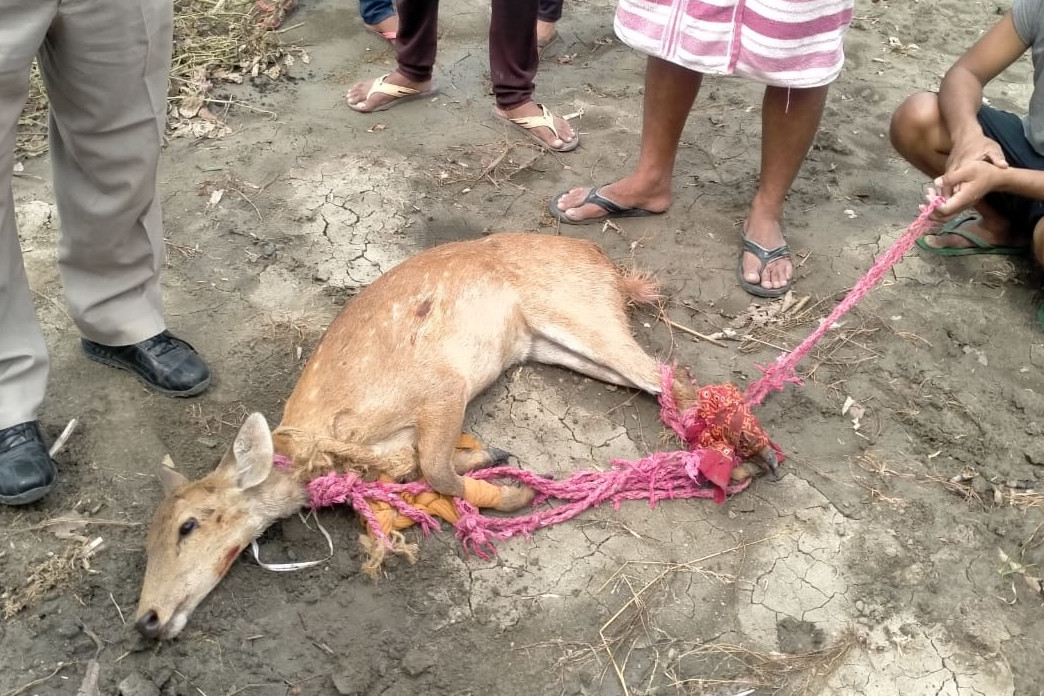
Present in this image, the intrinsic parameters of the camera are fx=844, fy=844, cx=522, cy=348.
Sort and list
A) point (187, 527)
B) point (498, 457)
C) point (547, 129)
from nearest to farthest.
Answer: point (187, 527) < point (498, 457) < point (547, 129)

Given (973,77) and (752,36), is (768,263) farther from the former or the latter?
(973,77)

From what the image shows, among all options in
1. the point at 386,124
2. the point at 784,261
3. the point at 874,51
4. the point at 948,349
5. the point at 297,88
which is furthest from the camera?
the point at 874,51

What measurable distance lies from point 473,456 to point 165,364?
144 cm

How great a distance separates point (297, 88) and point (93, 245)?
9.50 feet

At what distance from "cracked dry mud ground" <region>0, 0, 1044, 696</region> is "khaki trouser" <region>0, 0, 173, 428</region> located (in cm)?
38

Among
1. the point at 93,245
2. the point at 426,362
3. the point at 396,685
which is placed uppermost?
the point at 93,245

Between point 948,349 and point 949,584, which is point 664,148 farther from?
point 949,584

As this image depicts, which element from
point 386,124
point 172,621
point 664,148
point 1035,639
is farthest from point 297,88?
point 1035,639

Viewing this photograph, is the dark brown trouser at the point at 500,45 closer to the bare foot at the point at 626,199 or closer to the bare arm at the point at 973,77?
the bare foot at the point at 626,199

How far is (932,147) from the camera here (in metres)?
4.36

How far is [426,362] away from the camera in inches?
136

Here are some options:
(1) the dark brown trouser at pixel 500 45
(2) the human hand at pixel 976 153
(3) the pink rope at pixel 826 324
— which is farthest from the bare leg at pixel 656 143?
(3) the pink rope at pixel 826 324

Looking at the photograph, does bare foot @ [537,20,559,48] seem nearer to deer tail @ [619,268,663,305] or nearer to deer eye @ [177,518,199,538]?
deer tail @ [619,268,663,305]

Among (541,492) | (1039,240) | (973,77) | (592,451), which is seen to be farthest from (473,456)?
(973,77)
